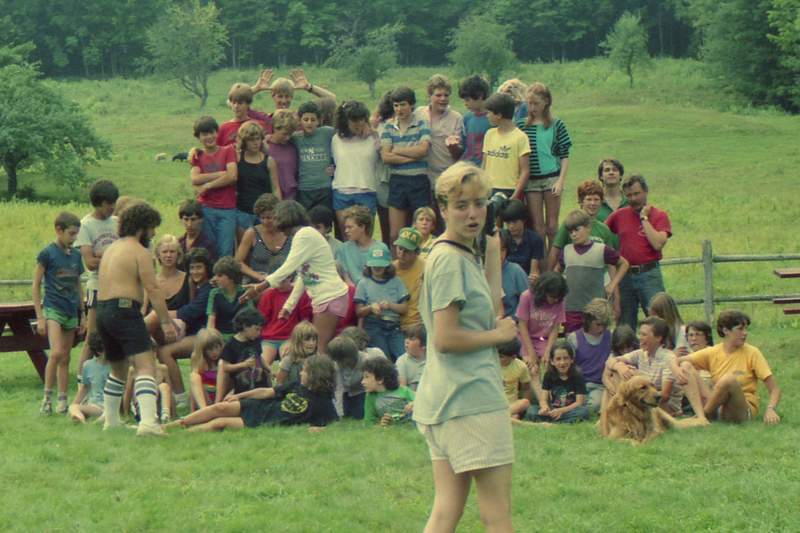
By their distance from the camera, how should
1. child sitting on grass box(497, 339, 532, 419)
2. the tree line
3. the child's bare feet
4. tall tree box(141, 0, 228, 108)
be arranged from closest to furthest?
1. child sitting on grass box(497, 339, 532, 419)
2. the child's bare feet
3. tall tree box(141, 0, 228, 108)
4. the tree line

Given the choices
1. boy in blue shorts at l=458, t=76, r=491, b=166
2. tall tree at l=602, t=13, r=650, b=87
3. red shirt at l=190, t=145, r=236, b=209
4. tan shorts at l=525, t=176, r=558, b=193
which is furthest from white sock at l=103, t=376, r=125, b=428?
tall tree at l=602, t=13, r=650, b=87

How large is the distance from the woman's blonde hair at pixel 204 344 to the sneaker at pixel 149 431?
1121 mm

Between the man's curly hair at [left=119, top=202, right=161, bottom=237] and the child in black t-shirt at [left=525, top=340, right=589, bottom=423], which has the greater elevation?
the man's curly hair at [left=119, top=202, right=161, bottom=237]

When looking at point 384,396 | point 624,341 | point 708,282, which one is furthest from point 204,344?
point 708,282

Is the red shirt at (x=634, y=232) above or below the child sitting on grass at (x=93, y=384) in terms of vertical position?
above

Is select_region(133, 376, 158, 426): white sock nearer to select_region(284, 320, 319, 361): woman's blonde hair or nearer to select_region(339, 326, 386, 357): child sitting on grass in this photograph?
select_region(284, 320, 319, 361): woman's blonde hair

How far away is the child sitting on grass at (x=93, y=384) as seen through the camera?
1116 cm

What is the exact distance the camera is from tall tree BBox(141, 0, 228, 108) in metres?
73.1

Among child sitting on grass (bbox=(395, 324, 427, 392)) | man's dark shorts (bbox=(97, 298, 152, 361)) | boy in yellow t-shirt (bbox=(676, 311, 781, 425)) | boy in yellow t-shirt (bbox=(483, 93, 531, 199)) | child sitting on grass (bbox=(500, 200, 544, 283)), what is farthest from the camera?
boy in yellow t-shirt (bbox=(483, 93, 531, 199))

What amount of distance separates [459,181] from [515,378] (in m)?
5.51

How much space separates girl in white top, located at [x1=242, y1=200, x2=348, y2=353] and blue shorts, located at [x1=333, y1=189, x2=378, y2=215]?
126 cm

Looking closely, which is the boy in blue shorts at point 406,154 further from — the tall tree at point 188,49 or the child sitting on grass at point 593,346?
the tall tree at point 188,49

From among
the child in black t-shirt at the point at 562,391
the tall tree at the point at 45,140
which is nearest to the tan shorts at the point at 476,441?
the child in black t-shirt at the point at 562,391

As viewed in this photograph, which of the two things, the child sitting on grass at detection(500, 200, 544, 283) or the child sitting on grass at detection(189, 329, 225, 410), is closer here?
the child sitting on grass at detection(189, 329, 225, 410)
